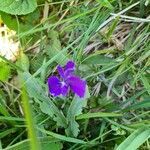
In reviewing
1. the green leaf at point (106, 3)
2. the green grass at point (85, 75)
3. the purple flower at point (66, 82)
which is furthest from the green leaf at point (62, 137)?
the green leaf at point (106, 3)

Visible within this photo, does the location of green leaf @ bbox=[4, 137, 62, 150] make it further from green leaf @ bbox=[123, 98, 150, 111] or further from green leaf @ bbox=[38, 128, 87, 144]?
green leaf @ bbox=[123, 98, 150, 111]

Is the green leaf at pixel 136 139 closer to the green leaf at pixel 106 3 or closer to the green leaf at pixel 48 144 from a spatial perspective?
the green leaf at pixel 48 144

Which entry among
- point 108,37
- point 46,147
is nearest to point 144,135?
point 46,147

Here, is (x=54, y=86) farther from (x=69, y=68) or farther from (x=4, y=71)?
(x=4, y=71)

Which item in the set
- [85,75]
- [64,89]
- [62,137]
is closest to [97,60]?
[85,75]

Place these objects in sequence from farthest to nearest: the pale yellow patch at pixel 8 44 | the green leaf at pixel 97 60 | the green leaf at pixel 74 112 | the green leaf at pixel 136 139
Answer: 1. the pale yellow patch at pixel 8 44
2. the green leaf at pixel 97 60
3. the green leaf at pixel 74 112
4. the green leaf at pixel 136 139

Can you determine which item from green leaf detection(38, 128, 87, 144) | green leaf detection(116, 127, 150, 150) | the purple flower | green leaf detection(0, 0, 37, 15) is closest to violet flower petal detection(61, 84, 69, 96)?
the purple flower
